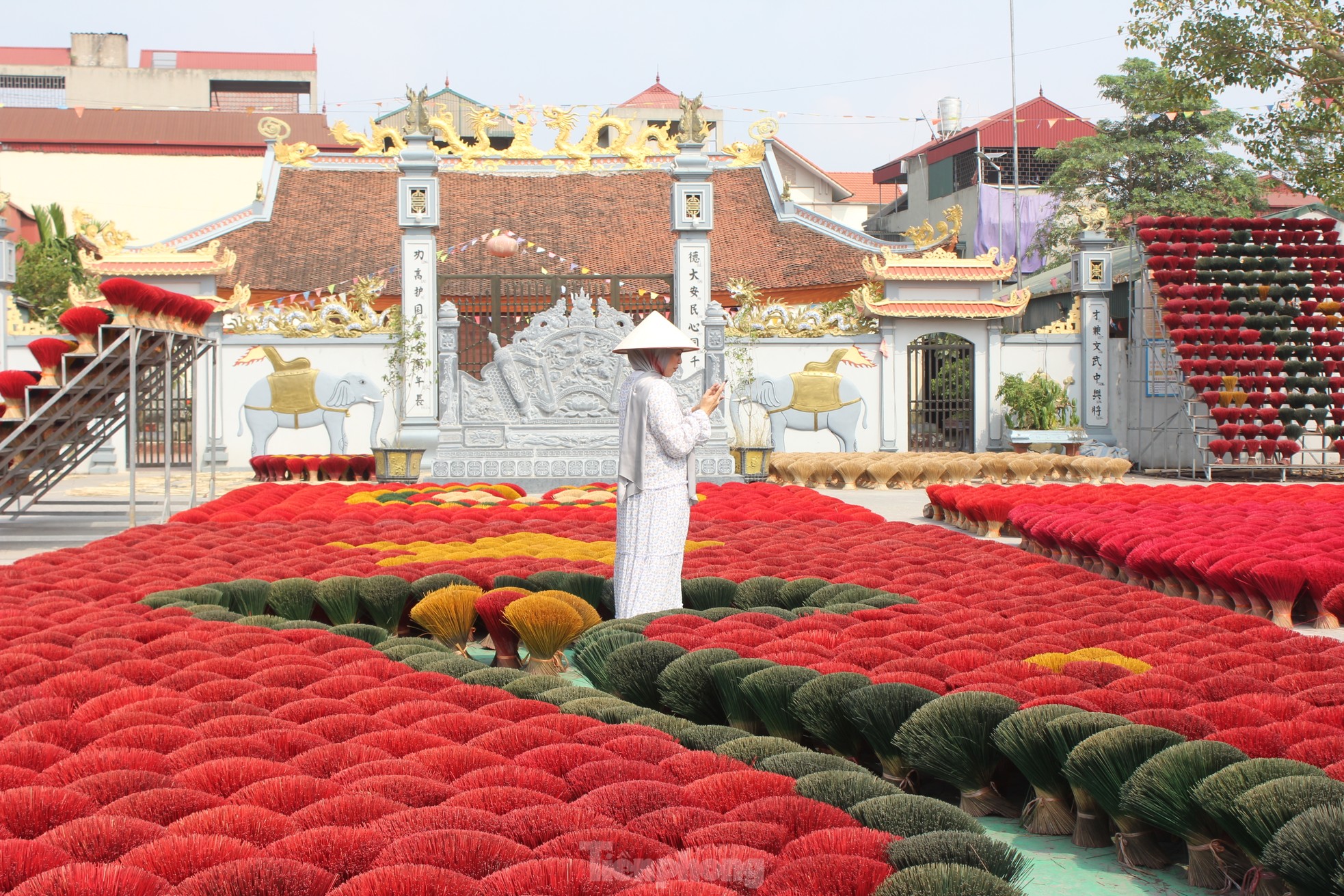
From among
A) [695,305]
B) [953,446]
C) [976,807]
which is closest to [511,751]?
[976,807]

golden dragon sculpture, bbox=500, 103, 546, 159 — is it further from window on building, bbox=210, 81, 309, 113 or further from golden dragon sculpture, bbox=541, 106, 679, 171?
window on building, bbox=210, 81, 309, 113

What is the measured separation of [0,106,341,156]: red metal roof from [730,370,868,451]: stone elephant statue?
76.0 ft

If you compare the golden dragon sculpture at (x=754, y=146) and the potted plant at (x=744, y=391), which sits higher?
the golden dragon sculpture at (x=754, y=146)

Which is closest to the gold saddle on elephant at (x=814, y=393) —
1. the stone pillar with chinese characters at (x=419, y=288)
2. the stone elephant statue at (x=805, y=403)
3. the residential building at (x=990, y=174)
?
the stone elephant statue at (x=805, y=403)

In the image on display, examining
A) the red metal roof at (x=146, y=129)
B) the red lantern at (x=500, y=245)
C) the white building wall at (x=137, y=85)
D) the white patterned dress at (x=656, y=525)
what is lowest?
the white patterned dress at (x=656, y=525)

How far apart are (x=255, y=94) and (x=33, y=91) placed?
6.95 meters

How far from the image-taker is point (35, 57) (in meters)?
42.6

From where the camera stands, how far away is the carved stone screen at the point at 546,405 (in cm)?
1294

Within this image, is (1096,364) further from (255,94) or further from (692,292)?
(255,94)

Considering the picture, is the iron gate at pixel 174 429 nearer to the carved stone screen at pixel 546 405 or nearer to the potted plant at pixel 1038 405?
the carved stone screen at pixel 546 405

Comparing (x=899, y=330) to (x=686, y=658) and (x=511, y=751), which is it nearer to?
(x=686, y=658)

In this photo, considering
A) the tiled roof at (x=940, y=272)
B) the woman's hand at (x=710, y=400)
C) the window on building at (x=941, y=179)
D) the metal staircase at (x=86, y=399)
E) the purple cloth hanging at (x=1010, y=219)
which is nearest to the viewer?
the woman's hand at (x=710, y=400)

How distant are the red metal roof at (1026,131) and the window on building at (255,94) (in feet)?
71.4

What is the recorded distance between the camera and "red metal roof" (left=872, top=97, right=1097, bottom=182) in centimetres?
3400
